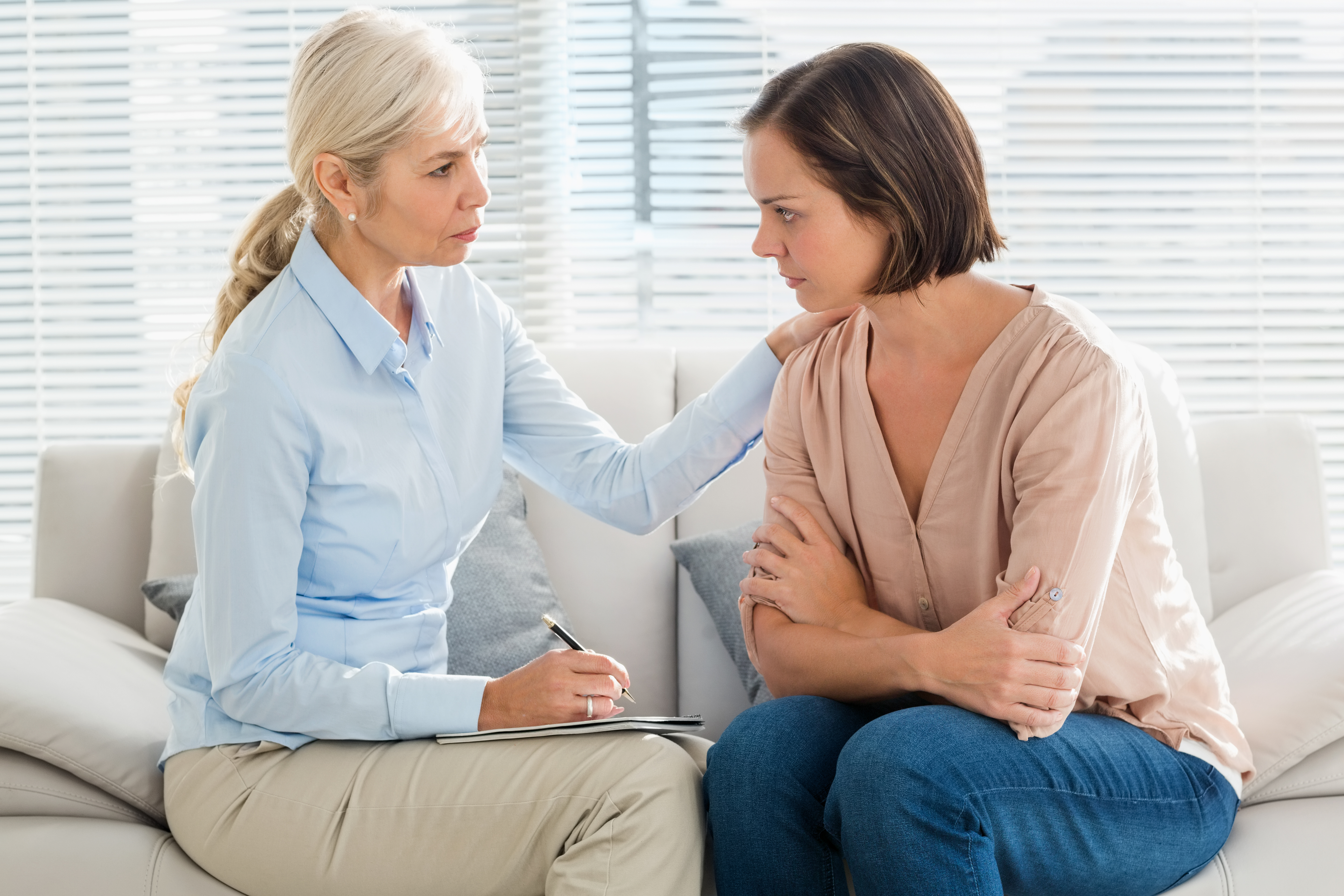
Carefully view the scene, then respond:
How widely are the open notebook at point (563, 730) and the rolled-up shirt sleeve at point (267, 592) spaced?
0.01m

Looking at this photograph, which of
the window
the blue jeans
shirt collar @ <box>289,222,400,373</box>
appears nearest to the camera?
the blue jeans

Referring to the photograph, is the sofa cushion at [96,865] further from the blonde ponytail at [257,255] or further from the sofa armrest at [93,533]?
the sofa armrest at [93,533]

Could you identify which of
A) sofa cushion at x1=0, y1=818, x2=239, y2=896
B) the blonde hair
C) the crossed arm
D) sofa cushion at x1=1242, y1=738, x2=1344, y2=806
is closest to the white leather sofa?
sofa cushion at x1=1242, y1=738, x2=1344, y2=806

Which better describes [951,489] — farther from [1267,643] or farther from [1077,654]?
[1267,643]

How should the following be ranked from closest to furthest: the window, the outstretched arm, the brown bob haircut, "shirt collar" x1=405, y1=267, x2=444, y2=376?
the brown bob haircut → "shirt collar" x1=405, y1=267, x2=444, y2=376 → the outstretched arm → the window

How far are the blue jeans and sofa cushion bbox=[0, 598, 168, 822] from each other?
0.73 metres

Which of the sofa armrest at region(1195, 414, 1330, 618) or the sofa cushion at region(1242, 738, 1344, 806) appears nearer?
the sofa cushion at region(1242, 738, 1344, 806)

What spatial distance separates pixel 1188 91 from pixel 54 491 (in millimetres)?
2478

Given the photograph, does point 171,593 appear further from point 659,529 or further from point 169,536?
point 659,529

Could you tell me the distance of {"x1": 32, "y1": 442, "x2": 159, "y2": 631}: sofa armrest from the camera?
1.97 m

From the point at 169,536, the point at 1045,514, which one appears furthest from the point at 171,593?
the point at 1045,514

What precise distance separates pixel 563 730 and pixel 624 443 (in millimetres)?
535

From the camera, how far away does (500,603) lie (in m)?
1.79

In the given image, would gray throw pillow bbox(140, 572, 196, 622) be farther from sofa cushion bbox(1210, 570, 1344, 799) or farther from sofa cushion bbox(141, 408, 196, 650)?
sofa cushion bbox(1210, 570, 1344, 799)
